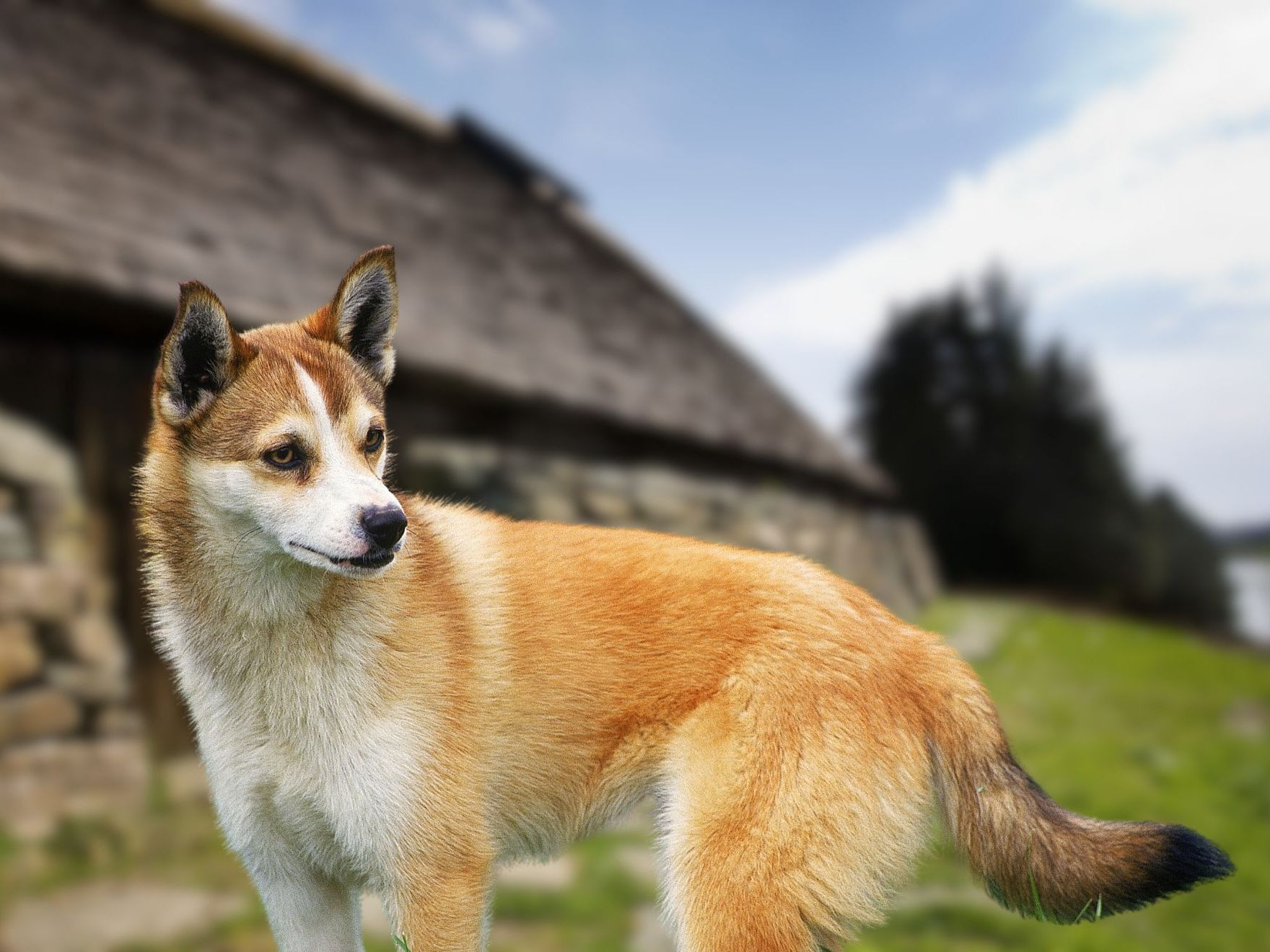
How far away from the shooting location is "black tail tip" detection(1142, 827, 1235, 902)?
201 cm

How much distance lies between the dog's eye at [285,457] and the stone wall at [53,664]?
5.02 m

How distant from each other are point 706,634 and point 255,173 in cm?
928

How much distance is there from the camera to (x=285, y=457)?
2238mm

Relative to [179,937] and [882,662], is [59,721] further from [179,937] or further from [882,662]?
[882,662]

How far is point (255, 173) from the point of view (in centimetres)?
997

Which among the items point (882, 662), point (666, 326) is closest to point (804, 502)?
point (666, 326)

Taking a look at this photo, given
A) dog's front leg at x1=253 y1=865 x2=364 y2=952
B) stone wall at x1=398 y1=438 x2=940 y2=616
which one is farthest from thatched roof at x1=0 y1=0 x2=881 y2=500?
dog's front leg at x1=253 y1=865 x2=364 y2=952

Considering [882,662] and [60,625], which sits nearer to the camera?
[882,662]

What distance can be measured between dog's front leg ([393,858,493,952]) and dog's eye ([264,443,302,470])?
3.17ft

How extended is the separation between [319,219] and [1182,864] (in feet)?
→ 32.2

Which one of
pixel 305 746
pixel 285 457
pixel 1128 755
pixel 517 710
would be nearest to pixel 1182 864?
pixel 517 710

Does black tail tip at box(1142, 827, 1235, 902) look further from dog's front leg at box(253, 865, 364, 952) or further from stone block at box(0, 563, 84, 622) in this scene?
stone block at box(0, 563, 84, 622)

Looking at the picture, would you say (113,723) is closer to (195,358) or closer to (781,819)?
(195,358)

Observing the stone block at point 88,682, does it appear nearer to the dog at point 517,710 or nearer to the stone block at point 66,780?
the stone block at point 66,780
